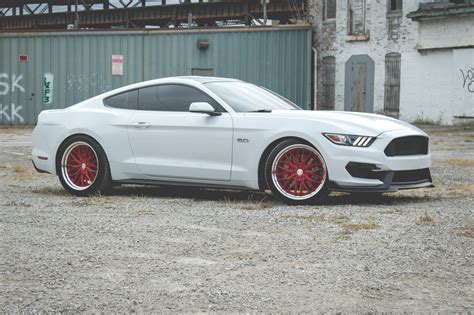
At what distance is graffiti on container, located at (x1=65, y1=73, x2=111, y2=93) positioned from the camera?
34594mm

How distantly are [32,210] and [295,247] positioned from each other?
322 cm

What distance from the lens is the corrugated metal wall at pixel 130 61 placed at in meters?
34.2

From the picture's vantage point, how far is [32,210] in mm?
8703

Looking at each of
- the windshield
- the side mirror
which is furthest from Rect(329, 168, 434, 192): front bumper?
the side mirror

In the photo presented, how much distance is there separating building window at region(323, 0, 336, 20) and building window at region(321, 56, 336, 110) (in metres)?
1.68

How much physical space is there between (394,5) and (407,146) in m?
25.1

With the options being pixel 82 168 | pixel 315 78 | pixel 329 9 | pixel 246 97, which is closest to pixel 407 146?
pixel 246 97

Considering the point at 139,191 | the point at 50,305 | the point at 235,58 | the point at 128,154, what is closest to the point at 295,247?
the point at 50,305

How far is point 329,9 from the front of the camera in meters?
35.9

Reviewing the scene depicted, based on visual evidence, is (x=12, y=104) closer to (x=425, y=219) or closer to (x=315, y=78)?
(x=315, y=78)

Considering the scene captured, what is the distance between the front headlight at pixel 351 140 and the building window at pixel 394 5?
81.9 ft

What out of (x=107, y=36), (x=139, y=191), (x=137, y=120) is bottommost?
(x=139, y=191)

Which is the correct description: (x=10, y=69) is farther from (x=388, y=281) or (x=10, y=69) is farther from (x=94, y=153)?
(x=388, y=281)

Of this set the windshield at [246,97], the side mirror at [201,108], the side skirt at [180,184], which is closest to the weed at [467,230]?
the side skirt at [180,184]
